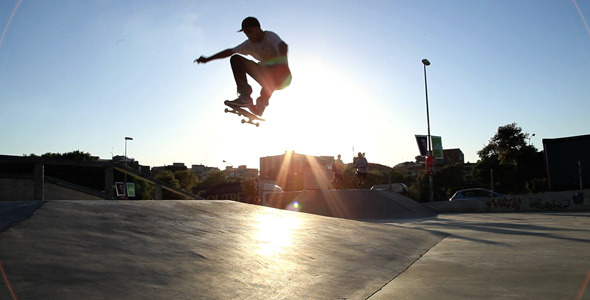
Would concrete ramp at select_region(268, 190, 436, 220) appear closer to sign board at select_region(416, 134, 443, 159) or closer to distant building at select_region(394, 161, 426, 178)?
sign board at select_region(416, 134, 443, 159)

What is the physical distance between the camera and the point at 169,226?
3.25 meters

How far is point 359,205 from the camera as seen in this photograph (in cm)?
1414

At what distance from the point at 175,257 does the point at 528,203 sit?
19589mm

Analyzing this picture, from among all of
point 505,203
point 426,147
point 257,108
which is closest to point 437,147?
point 426,147

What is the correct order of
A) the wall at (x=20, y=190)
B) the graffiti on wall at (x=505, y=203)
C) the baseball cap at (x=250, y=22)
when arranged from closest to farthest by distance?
the baseball cap at (x=250, y=22) < the wall at (x=20, y=190) < the graffiti on wall at (x=505, y=203)

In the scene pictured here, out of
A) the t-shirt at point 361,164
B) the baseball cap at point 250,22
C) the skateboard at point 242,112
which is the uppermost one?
the baseball cap at point 250,22

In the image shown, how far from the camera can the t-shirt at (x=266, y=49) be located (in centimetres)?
555

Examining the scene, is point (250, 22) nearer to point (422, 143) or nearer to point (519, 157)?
point (422, 143)

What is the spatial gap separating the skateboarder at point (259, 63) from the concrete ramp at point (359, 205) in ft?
25.3

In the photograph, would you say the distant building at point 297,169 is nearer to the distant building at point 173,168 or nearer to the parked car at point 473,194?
the distant building at point 173,168

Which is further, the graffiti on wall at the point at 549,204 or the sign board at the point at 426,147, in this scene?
the sign board at the point at 426,147

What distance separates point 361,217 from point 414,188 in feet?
176

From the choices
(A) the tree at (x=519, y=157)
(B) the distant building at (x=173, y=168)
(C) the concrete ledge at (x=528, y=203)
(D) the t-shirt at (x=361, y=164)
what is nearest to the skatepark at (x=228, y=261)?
(D) the t-shirt at (x=361, y=164)

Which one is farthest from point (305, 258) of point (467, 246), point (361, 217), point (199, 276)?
point (361, 217)
